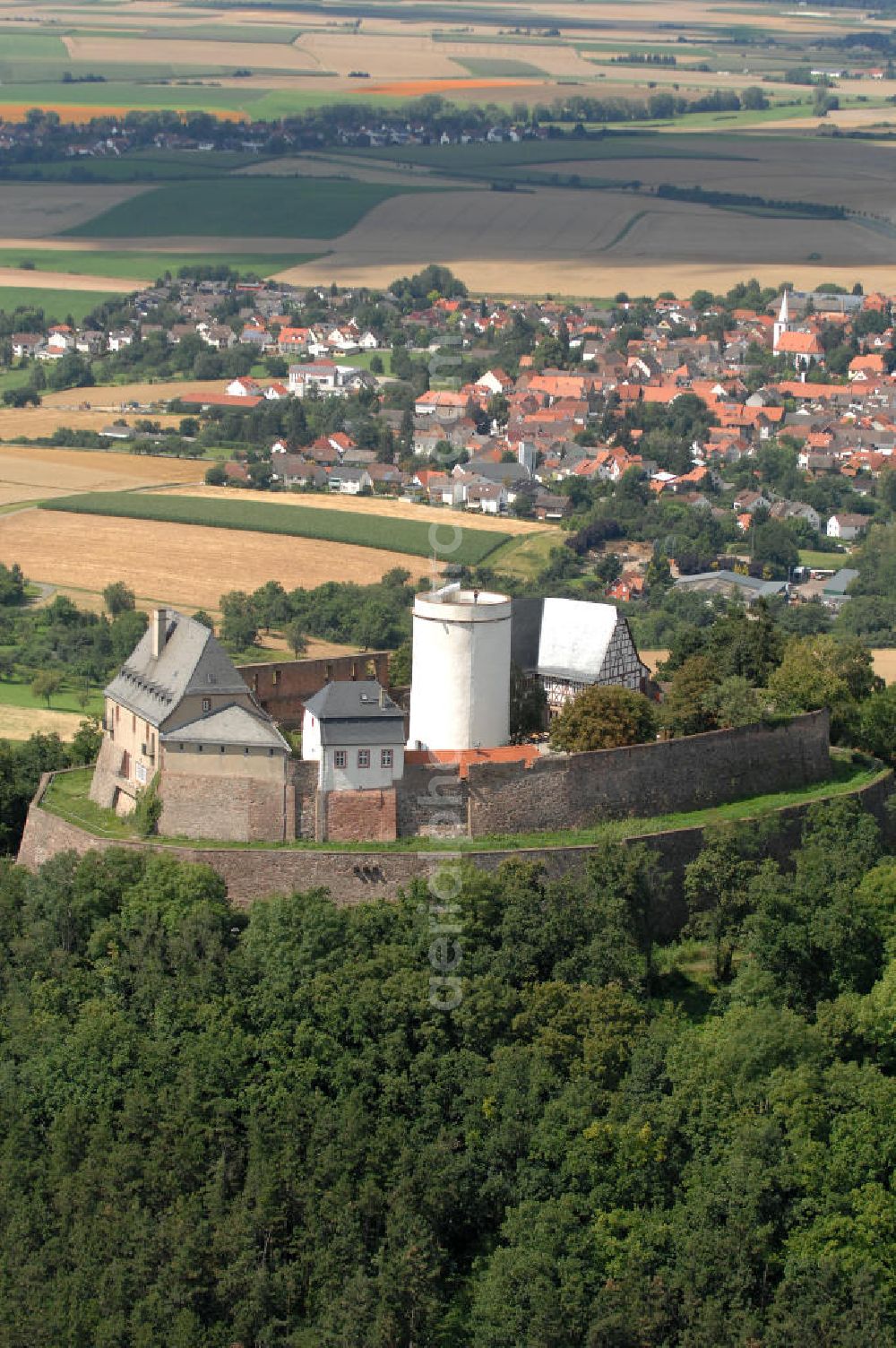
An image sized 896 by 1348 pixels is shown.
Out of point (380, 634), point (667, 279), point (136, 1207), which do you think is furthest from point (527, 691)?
point (667, 279)

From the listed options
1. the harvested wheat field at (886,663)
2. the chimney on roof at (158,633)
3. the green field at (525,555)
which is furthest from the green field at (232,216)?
the chimney on roof at (158,633)

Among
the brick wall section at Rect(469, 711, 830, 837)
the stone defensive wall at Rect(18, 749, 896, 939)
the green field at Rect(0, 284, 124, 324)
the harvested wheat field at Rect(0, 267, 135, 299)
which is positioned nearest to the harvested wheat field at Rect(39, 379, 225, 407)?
the green field at Rect(0, 284, 124, 324)

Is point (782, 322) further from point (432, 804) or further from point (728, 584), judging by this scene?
point (432, 804)

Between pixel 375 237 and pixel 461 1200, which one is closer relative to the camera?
pixel 461 1200

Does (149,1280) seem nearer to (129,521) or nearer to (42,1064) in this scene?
(42,1064)

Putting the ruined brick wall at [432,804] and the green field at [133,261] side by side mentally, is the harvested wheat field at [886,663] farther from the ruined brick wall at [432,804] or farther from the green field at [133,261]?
the green field at [133,261]

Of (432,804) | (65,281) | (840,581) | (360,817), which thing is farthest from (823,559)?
(65,281)
